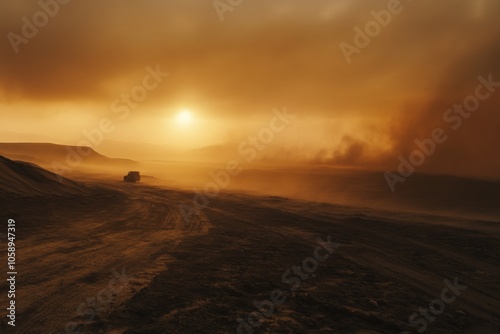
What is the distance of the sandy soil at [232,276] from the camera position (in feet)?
15.8

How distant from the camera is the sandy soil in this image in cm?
482

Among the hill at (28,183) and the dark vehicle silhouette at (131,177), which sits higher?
the dark vehicle silhouette at (131,177)

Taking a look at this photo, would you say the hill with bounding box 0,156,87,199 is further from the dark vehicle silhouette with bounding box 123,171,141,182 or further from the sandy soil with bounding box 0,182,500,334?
the dark vehicle silhouette with bounding box 123,171,141,182

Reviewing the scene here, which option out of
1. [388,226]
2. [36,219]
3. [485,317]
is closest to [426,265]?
[485,317]

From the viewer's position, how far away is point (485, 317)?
556 cm

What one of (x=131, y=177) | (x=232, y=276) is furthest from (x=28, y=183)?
(x=131, y=177)

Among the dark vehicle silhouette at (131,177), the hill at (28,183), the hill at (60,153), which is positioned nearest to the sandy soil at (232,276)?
the hill at (28,183)

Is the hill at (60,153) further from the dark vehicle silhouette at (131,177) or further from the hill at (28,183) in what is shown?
the hill at (28,183)

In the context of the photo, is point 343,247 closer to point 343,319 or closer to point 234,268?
point 234,268

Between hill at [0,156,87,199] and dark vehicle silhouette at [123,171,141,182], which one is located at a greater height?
dark vehicle silhouette at [123,171,141,182]

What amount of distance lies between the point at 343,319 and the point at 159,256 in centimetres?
494

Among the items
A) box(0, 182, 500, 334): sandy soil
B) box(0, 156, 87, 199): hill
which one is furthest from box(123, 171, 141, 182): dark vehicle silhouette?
box(0, 182, 500, 334): sandy soil

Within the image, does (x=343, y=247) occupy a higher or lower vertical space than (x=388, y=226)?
lower

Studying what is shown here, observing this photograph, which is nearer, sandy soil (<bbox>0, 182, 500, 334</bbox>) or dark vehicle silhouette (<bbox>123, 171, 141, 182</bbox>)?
sandy soil (<bbox>0, 182, 500, 334</bbox>)
